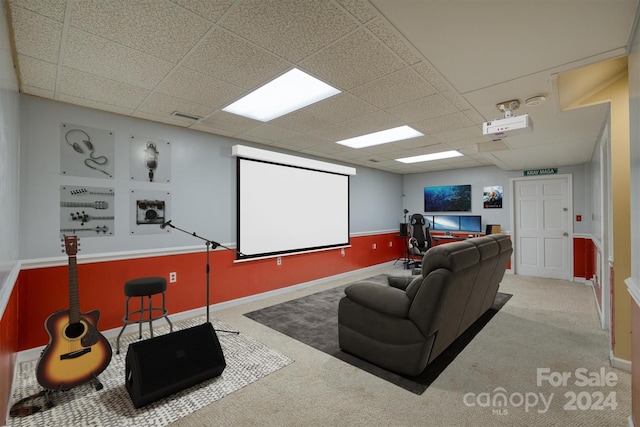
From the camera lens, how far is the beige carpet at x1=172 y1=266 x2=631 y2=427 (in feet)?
5.90

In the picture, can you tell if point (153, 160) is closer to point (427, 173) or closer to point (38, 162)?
point (38, 162)

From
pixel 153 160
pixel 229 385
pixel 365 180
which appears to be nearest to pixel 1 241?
pixel 229 385

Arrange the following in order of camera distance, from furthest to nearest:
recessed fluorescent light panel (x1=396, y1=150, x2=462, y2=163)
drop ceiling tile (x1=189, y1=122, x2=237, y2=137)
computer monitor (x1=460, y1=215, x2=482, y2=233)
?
computer monitor (x1=460, y1=215, x2=482, y2=233), recessed fluorescent light panel (x1=396, y1=150, x2=462, y2=163), drop ceiling tile (x1=189, y1=122, x2=237, y2=137)

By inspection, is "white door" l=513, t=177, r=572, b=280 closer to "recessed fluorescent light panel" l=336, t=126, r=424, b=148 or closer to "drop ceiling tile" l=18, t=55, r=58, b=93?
"recessed fluorescent light panel" l=336, t=126, r=424, b=148

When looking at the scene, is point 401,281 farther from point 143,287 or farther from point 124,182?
point 124,182

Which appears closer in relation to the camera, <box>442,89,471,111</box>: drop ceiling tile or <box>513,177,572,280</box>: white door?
<box>442,89,471,111</box>: drop ceiling tile

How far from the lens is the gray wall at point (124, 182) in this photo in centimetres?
268

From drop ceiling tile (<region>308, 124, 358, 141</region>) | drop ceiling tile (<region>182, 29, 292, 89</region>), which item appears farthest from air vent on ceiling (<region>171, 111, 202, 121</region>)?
drop ceiling tile (<region>308, 124, 358, 141</region>)

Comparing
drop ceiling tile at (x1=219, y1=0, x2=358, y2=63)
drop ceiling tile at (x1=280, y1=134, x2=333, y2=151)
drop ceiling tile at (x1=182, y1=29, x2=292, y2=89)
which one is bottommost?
drop ceiling tile at (x1=280, y1=134, x2=333, y2=151)

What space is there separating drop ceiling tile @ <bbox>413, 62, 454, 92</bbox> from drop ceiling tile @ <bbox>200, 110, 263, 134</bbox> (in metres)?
1.99

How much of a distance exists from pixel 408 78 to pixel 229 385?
2.85 meters

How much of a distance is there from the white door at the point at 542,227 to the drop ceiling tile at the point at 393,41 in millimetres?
5476

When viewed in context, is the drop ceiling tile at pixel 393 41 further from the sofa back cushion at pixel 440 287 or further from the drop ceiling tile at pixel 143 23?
the sofa back cushion at pixel 440 287

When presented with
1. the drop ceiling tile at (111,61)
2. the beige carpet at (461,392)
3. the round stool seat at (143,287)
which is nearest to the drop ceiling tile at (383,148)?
the beige carpet at (461,392)
